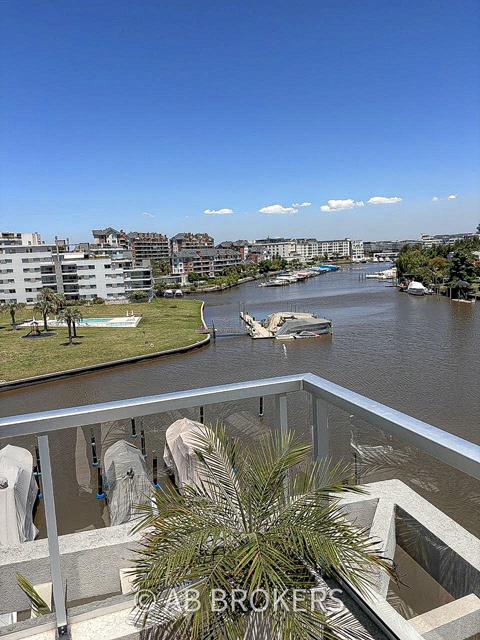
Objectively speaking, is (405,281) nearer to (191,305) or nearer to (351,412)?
(191,305)

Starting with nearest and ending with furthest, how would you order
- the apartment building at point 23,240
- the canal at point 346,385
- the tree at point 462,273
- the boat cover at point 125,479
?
the canal at point 346,385 → the boat cover at point 125,479 → the tree at point 462,273 → the apartment building at point 23,240

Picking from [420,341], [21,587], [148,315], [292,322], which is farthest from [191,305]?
[21,587]

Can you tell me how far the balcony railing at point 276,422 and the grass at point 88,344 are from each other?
15205mm

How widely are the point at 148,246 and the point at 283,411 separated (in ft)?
258

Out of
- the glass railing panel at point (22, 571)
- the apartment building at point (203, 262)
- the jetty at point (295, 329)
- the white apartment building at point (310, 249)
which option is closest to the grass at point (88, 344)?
the jetty at point (295, 329)

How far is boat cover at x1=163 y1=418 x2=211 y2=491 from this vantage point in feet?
4.85

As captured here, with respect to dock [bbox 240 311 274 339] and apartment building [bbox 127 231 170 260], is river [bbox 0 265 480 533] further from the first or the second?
apartment building [bbox 127 231 170 260]

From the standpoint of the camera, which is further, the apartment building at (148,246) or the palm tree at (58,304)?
the apartment building at (148,246)

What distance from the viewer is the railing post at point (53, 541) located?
1438mm

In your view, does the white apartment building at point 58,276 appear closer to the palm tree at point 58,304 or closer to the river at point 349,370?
the palm tree at point 58,304

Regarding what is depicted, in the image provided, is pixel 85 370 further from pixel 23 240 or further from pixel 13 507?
pixel 23 240

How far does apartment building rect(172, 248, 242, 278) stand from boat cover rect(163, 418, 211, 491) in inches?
2317

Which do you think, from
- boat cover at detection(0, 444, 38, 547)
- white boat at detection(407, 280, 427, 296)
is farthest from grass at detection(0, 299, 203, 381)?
white boat at detection(407, 280, 427, 296)

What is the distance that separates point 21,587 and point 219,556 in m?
1.14
